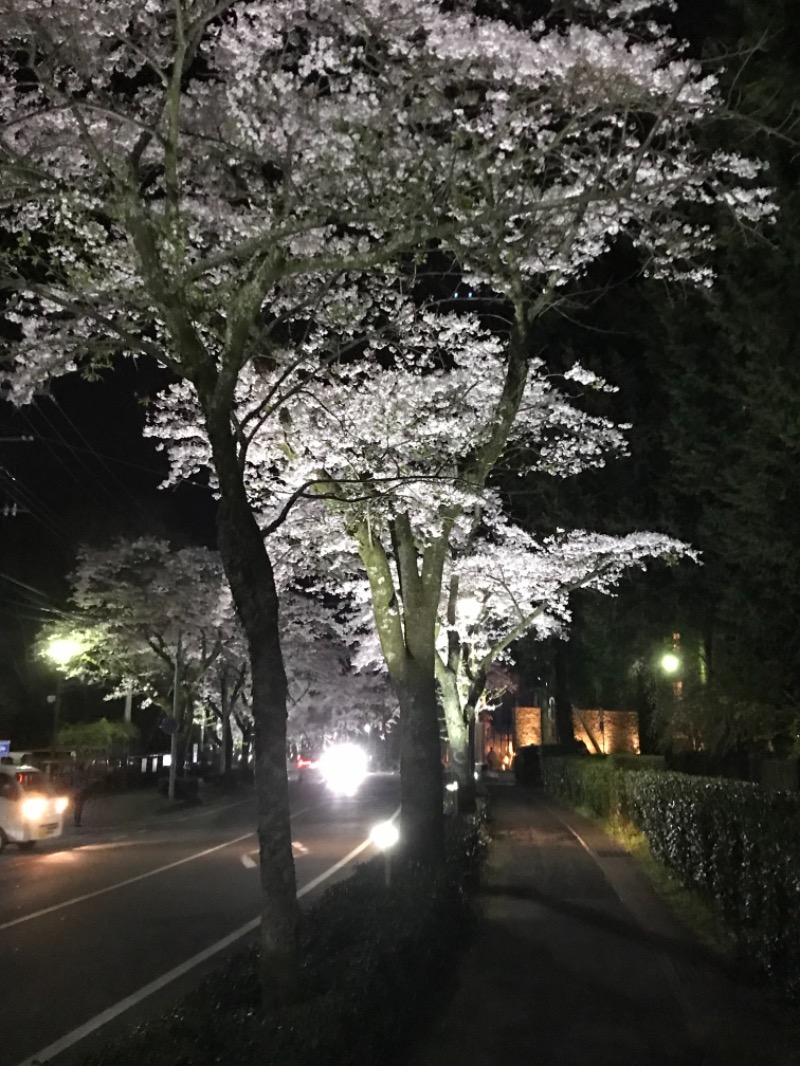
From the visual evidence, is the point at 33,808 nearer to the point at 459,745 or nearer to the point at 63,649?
the point at 459,745

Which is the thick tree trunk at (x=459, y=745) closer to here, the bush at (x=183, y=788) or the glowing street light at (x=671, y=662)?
the glowing street light at (x=671, y=662)

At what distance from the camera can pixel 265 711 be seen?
6.55 m

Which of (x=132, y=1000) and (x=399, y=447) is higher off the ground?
(x=399, y=447)

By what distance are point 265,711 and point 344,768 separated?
6099 centimetres

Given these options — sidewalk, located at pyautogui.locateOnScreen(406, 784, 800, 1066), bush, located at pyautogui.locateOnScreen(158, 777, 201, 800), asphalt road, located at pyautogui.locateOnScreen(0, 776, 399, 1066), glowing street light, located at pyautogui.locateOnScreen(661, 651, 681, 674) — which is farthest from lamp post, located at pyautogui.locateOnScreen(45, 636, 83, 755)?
sidewalk, located at pyautogui.locateOnScreen(406, 784, 800, 1066)

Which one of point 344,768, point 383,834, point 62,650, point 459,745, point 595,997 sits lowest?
point 595,997

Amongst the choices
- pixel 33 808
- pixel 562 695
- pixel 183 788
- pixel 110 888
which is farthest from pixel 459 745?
pixel 562 695

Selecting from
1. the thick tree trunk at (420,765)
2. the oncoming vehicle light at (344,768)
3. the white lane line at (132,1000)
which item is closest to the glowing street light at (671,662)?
the thick tree trunk at (420,765)

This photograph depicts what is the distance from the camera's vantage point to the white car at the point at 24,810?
67.8 ft

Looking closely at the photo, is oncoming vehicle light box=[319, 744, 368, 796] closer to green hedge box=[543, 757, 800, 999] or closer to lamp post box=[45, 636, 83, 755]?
lamp post box=[45, 636, 83, 755]

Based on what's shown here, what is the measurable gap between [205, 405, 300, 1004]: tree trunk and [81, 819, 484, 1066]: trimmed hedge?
0.29 metres

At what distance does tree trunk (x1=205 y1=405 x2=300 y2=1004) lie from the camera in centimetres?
621

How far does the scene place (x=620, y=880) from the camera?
Answer: 15.2 m

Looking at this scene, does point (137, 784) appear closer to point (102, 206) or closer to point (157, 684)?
point (157, 684)
